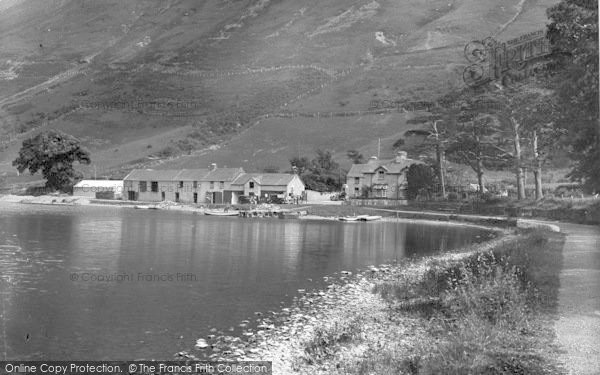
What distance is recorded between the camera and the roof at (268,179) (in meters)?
108

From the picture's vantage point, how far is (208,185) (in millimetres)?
115750

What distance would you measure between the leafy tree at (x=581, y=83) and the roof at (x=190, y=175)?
88.6 metres

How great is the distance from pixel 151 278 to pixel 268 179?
8126 centimetres

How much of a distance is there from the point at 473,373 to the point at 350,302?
1116 centimetres

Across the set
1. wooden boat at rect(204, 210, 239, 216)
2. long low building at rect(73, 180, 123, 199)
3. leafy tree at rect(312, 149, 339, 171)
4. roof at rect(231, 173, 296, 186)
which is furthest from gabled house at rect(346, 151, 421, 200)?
long low building at rect(73, 180, 123, 199)

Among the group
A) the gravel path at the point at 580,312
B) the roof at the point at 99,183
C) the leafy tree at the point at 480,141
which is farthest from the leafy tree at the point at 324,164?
the gravel path at the point at 580,312

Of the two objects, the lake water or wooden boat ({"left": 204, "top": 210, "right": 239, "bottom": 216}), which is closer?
the lake water

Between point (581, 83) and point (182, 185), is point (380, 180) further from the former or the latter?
point (581, 83)

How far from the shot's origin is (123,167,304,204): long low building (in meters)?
109

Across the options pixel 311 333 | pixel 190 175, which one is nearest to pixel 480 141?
pixel 311 333

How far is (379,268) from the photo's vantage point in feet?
110

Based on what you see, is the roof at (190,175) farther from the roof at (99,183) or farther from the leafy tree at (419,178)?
the leafy tree at (419,178)

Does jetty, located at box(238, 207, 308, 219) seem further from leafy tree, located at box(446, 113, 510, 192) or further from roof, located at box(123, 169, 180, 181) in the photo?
roof, located at box(123, 169, 180, 181)

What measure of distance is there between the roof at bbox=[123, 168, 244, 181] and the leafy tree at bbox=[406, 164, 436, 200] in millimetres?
37818
